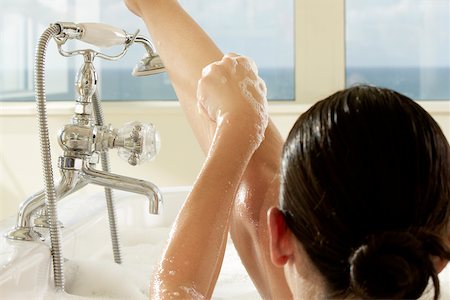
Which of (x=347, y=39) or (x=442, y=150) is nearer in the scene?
(x=442, y=150)

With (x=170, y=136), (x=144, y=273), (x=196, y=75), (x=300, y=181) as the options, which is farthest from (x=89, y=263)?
(x=170, y=136)

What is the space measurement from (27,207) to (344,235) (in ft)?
2.49

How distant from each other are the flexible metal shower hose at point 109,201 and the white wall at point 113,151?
51.3 inches

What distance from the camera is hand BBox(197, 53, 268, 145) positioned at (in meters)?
0.96

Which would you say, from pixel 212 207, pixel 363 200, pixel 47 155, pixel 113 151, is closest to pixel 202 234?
pixel 212 207

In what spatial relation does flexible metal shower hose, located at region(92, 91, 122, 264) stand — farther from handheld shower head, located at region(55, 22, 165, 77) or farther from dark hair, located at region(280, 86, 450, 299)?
dark hair, located at region(280, 86, 450, 299)

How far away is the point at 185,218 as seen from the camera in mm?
862

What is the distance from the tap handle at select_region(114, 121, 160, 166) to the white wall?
1.53 m

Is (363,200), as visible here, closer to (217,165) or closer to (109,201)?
(217,165)

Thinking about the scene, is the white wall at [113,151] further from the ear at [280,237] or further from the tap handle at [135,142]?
the ear at [280,237]

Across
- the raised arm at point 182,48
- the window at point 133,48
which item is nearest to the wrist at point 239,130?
the raised arm at point 182,48

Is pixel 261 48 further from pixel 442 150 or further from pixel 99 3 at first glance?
pixel 442 150

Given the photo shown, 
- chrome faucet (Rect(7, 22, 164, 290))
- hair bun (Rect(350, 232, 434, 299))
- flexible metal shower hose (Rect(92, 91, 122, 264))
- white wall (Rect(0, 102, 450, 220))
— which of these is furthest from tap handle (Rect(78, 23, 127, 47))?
white wall (Rect(0, 102, 450, 220))

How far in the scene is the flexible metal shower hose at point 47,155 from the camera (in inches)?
45.4
